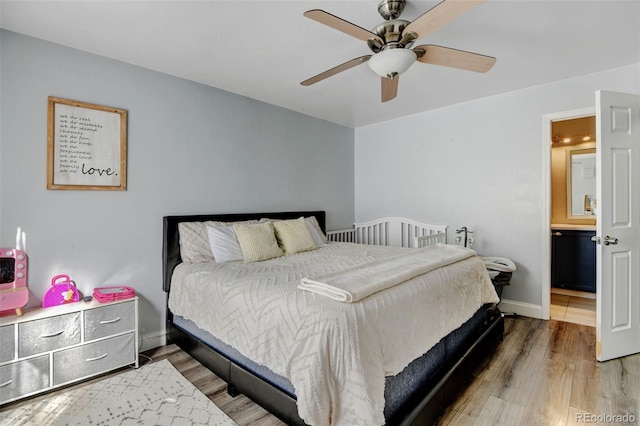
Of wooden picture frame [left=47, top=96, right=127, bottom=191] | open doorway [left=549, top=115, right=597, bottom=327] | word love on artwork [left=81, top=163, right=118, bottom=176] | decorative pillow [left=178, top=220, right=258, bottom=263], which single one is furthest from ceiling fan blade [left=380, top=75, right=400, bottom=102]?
open doorway [left=549, top=115, right=597, bottom=327]

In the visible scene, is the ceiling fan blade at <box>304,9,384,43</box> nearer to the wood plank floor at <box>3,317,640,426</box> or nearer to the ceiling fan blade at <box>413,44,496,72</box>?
the ceiling fan blade at <box>413,44,496,72</box>

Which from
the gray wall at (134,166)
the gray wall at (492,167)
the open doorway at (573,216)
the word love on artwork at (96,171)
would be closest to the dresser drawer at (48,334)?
the gray wall at (134,166)

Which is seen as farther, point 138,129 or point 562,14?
point 138,129

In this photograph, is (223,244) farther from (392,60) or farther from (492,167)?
(492,167)

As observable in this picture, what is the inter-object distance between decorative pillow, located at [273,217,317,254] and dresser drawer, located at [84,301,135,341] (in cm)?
137

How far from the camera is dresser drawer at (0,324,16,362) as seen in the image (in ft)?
6.03

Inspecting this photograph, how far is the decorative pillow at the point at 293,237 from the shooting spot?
310 centimetres

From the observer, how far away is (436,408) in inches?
66.1

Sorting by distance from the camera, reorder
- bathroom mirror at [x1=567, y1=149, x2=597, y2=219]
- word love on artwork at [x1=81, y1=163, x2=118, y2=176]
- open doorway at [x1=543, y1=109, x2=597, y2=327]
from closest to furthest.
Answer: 1. word love on artwork at [x1=81, y1=163, x2=118, y2=176]
2. open doorway at [x1=543, y1=109, x2=597, y2=327]
3. bathroom mirror at [x1=567, y1=149, x2=597, y2=219]

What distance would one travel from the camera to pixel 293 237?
10.3ft

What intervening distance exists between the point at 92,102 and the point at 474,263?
10.7 ft

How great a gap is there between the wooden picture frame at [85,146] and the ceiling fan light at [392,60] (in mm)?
2085

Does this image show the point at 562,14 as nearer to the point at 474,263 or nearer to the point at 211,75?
the point at 474,263

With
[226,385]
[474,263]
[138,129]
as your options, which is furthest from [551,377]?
[138,129]
